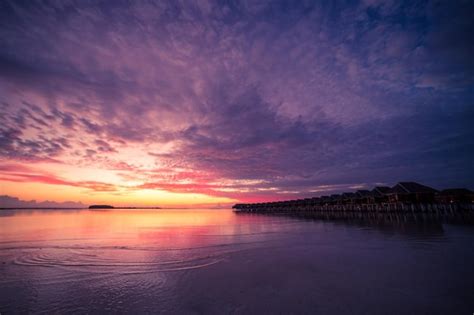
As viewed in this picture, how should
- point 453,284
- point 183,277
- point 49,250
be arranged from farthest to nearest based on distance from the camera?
point 49,250 < point 183,277 < point 453,284

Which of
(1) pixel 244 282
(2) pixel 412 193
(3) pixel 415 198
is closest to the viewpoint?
(1) pixel 244 282

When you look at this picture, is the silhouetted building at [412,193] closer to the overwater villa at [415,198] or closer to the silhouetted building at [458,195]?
the overwater villa at [415,198]

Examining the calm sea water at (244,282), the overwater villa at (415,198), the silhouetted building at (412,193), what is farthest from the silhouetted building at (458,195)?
the calm sea water at (244,282)

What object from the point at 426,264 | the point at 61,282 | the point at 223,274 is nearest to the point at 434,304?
the point at 426,264

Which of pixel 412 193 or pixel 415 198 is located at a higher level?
pixel 412 193

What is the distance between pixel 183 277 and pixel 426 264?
1166cm

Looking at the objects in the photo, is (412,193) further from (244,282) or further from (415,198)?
(244,282)

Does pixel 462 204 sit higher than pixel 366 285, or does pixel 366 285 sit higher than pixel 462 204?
pixel 462 204

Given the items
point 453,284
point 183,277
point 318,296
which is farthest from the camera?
point 183,277

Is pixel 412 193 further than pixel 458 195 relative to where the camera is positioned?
No

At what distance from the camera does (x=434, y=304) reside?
6.28 m

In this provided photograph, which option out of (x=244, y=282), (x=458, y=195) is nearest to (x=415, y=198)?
(x=458, y=195)

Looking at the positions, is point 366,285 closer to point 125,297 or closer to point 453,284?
point 453,284

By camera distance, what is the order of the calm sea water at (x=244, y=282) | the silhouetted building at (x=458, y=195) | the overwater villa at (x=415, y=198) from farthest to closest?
1. the silhouetted building at (x=458, y=195)
2. the overwater villa at (x=415, y=198)
3. the calm sea water at (x=244, y=282)
